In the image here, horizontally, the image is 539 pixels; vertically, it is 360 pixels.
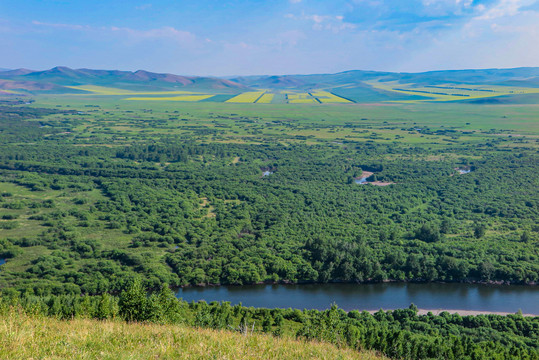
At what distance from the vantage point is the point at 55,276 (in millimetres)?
39656

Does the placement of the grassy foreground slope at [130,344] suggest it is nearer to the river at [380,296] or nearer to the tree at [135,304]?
the tree at [135,304]

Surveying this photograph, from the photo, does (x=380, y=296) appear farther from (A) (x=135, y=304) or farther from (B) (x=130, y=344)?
(B) (x=130, y=344)

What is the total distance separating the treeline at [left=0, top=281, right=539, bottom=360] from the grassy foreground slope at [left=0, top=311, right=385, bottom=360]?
7.85 metres

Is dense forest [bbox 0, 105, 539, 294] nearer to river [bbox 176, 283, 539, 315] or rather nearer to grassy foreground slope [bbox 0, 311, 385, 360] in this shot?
river [bbox 176, 283, 539, 315]

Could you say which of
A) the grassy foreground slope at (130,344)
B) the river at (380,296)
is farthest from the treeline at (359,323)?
the grassy foreground slope at (130,344)

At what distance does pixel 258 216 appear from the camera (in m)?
57.7

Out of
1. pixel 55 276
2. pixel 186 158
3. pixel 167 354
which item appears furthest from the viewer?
pixel 186 158

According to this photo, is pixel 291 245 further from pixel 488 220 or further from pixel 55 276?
pixel 488 220

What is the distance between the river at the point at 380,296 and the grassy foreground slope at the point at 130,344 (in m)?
25.7

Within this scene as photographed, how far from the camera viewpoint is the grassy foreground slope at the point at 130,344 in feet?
34.4

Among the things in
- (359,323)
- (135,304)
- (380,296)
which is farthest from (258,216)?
(135,304)

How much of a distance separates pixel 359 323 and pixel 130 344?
24.0 m

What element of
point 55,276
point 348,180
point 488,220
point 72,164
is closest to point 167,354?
point 55,276

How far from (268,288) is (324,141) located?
87.2 meters
